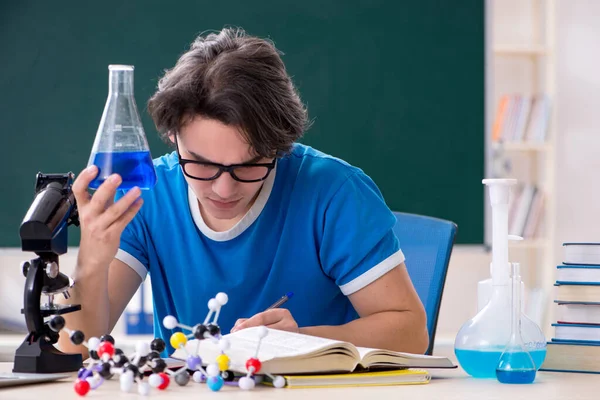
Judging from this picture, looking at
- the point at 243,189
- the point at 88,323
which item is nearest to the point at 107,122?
the point at 243,189

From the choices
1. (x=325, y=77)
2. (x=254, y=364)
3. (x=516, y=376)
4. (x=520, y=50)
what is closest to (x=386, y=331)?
(x=516, y=376)

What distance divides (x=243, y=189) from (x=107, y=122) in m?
0.31

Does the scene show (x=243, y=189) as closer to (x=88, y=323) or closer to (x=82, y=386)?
(x=88, y=323)

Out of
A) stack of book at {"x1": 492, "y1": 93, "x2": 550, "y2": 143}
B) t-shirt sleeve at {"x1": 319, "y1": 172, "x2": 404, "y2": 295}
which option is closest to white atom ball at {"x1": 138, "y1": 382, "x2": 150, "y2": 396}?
t-shirt sleeve at {"x1": 319, "y1": 172, "x2": 404, "y2": 295}

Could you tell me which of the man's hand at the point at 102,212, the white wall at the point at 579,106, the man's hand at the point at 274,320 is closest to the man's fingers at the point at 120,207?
the man's hand at the point at 102,212

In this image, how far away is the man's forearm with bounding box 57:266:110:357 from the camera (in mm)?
1599

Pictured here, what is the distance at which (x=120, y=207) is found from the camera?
1.42m

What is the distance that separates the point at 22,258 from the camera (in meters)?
3.97

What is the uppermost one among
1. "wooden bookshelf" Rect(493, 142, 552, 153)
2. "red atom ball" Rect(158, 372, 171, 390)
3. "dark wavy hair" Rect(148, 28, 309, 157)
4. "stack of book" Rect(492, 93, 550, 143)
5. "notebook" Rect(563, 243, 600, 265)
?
"dark wavy hair" Rect(148, 28, 309, 157)

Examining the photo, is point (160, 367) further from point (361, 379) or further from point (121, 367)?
point (361, 379)

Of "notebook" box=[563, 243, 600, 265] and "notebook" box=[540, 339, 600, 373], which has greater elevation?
"notebook" box=[563, 243, 600, 265]

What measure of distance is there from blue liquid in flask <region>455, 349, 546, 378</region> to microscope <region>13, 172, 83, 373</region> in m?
0.64

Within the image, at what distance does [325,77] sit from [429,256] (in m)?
2.10

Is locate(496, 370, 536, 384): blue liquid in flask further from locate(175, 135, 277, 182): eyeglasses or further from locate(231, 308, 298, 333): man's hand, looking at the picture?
locate(175, 135, 277, 182): eyeglasses
